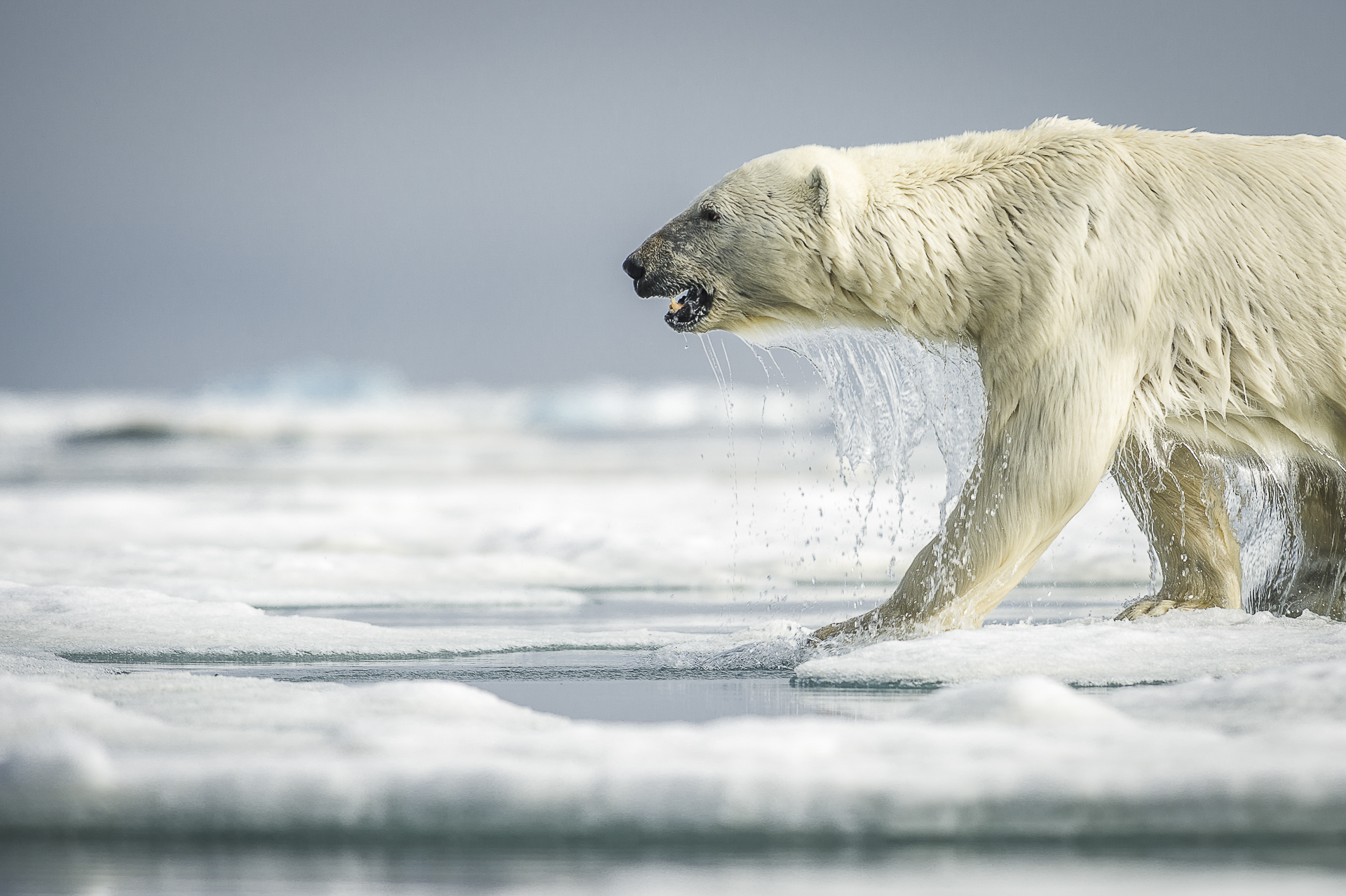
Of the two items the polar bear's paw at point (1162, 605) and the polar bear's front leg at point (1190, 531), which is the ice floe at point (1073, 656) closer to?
the polar bear's paw at point (1162, 605)

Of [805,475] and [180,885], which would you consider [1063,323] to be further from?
[805,475]

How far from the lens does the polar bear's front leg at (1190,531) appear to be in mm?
4703

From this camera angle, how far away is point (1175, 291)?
390 cm

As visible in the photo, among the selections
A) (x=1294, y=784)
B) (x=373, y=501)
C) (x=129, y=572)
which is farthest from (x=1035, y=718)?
(x=373, y=501)

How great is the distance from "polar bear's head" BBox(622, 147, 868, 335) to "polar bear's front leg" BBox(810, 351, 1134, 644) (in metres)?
0.72

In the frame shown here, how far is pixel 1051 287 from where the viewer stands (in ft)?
12.3

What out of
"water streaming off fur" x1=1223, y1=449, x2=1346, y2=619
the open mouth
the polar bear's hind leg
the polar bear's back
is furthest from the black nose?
the polar bear's hind leg

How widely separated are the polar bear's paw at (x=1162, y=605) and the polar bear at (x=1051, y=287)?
605mm

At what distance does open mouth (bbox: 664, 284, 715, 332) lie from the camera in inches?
167

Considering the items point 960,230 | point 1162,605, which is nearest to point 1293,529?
point 1162,605

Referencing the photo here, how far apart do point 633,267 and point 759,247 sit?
45cm

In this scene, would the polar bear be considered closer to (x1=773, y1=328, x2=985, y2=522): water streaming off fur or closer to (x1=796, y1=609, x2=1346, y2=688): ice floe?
(x1=773, y1=328, x2=985, y2=522): water streaming off fur

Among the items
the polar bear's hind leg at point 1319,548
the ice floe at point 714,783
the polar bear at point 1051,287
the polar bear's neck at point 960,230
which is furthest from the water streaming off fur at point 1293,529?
the ice floe at point 714,783

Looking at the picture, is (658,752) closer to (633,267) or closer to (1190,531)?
(633,267)
